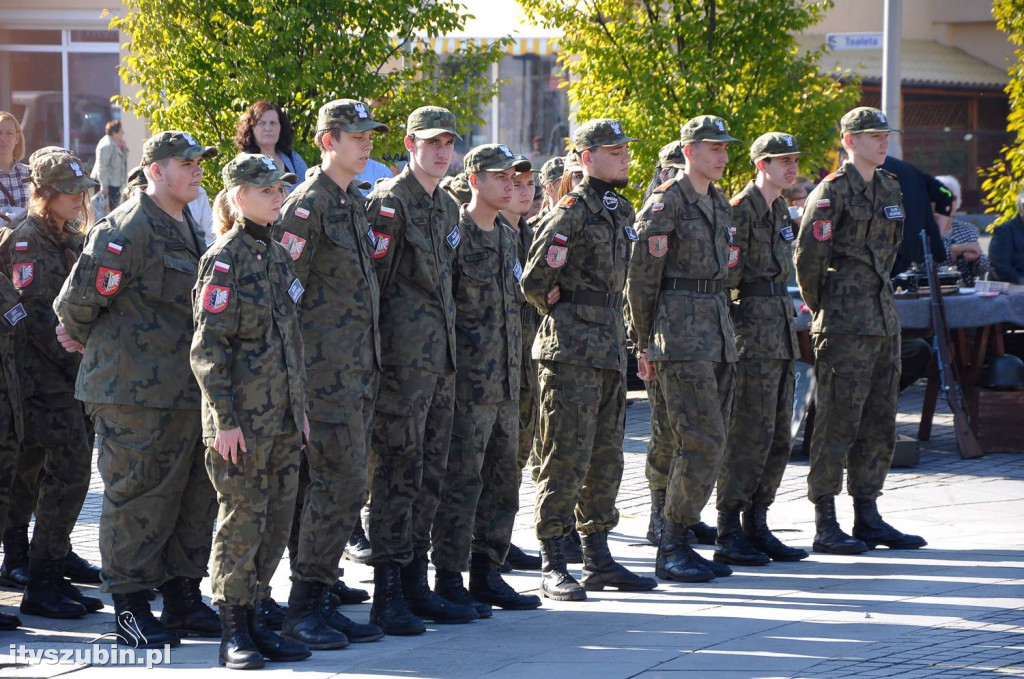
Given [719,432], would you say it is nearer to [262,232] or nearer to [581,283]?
[581,283]

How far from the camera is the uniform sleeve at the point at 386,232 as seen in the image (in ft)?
21.9

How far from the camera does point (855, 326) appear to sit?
8.54m

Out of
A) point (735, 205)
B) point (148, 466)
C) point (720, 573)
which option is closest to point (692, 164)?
point (735, 205)

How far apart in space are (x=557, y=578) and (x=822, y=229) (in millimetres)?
2710

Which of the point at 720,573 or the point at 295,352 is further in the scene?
the point at 720,573

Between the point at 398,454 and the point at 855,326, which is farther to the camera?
the point at 855,326

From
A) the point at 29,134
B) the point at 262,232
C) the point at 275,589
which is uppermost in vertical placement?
the point at 29,134

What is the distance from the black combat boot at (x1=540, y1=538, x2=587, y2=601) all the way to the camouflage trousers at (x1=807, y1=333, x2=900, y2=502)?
6.37 feet

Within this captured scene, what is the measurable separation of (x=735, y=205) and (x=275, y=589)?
332 centimetres

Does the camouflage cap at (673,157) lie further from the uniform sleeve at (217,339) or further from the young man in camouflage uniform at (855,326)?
the uniform sleeve at (217,339)

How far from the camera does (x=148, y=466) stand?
20.7ft

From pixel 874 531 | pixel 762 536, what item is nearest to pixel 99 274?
pixel 762 536

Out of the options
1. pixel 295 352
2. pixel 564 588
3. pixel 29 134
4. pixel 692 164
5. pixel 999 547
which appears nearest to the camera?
pixel 295 352

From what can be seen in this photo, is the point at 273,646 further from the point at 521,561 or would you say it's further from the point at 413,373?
the point at 521,561
